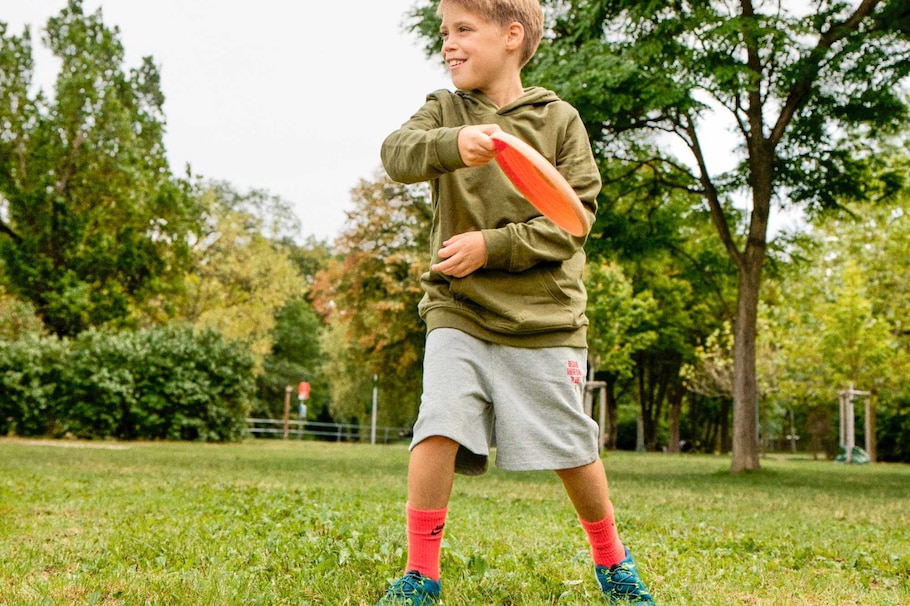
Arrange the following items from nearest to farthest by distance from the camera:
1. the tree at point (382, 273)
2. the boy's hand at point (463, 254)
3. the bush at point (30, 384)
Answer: the boy's hand at point (463, 254) < the bush at point (30, 384) < the tree at point (382, 273)

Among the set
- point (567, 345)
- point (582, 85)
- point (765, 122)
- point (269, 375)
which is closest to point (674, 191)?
point (765, 122)

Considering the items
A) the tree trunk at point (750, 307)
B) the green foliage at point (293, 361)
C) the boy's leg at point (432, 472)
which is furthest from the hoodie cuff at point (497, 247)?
Answer: the green foliage at point (293, 361)

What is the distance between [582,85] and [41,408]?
17.4 metres

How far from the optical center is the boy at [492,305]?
2.80 metres

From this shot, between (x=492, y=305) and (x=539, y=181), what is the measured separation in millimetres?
475

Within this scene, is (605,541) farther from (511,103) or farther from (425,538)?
(511,103)

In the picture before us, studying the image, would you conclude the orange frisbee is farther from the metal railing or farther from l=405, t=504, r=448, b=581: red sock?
the metal railing

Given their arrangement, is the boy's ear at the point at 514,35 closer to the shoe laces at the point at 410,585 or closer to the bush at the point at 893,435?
the shoe laces at the point at 410,585

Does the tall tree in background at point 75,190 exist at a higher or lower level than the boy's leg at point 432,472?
higher

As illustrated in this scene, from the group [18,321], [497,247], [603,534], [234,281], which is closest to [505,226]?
[497,247]

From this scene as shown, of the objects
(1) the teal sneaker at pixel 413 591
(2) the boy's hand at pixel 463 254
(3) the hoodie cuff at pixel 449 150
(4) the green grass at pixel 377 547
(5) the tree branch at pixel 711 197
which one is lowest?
(4) the green grass at pixel 377 547

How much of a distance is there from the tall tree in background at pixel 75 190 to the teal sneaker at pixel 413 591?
24.2 metres

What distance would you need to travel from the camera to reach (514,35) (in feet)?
9.76

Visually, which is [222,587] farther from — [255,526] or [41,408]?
[41,408]
